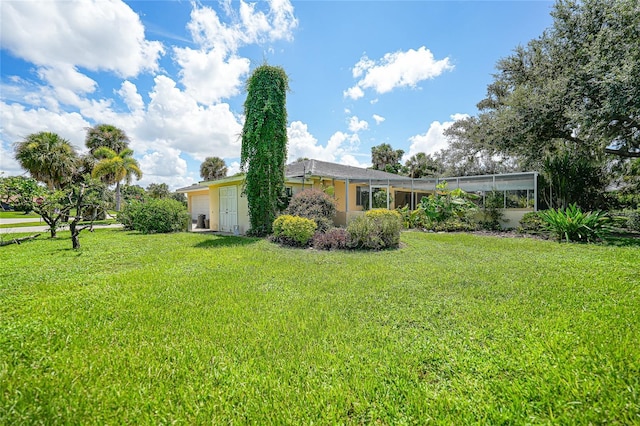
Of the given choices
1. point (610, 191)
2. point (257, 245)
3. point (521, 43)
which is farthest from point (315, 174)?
point (610, 191)

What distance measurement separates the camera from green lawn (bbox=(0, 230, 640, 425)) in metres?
2.30

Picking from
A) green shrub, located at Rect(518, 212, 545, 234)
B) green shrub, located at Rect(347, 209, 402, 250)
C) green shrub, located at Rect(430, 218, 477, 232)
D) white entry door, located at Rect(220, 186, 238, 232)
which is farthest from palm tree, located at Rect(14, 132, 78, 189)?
green shrub, located at Rect(518, 212, 545, 234)

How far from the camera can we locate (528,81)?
14758mm

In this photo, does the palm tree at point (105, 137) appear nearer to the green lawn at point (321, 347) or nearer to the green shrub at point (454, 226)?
the green lawn at point (321, 347)

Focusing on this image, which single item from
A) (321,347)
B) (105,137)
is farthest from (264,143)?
(105,137)

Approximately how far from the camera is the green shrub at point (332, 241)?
1024 cm

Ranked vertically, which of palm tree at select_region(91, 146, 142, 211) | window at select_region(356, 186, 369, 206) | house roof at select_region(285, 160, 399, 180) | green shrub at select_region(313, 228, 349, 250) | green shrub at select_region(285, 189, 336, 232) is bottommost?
green shrub at select_region(313, 228, 349, 250)

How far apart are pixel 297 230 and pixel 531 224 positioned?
39.8ft

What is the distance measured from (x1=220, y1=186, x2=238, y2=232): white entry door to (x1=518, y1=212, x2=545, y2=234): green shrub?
51.9 ft

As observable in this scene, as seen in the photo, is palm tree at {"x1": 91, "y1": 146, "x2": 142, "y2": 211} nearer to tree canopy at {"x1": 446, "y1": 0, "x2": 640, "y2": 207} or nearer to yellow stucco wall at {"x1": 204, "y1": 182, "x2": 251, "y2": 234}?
yellow stucco wall at {"x1": 204, "y1": 182, "x2": 251, "y2": 234}

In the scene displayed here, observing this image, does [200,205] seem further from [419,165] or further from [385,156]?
[419,165]

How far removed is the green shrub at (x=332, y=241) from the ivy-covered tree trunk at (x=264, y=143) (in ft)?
12.9

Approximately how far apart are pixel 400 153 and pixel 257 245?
106 feet

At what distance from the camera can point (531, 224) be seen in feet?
44.7
